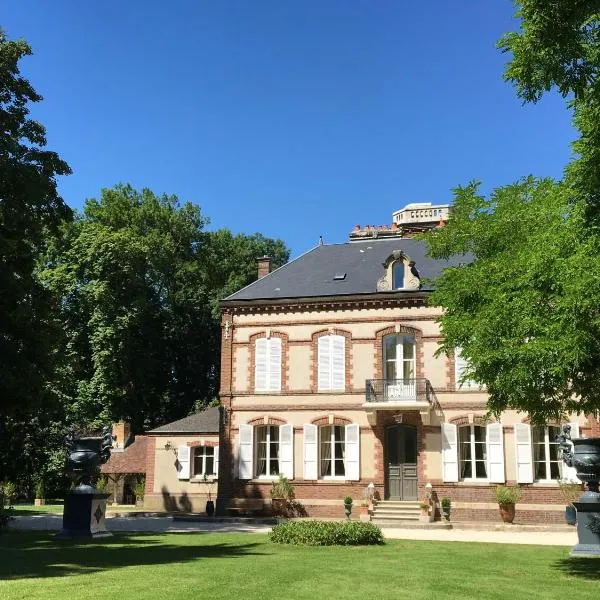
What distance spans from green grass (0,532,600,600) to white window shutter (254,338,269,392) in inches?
390

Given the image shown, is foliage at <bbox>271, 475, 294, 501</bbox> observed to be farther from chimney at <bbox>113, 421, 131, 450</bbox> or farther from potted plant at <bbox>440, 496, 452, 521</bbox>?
chimney at <bbox>113, 421, 131, 450</bbox>

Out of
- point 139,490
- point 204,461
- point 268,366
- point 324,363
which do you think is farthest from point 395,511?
point 139,490

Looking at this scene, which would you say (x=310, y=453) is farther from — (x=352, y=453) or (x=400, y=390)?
(x=400, y=390)

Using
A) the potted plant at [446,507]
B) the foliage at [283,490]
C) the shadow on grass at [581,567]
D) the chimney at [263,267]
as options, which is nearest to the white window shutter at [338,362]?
the foliage at [283,490]

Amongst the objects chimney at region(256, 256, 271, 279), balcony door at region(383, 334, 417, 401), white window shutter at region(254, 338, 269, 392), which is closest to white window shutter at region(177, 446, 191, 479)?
white window shutter at region(254, 338, 269, 392)

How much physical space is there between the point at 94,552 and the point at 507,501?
13.2 m

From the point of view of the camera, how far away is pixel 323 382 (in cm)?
2386

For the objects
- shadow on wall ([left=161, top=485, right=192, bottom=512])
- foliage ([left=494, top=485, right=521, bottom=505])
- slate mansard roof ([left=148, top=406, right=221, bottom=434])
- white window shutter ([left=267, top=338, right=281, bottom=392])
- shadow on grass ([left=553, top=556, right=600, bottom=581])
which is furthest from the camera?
slate mansard roof ([left=148, top=406, right=221, bottom=434])

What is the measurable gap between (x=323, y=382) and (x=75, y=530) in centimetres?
1050

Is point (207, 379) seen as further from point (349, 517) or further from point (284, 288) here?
point (349, 517)

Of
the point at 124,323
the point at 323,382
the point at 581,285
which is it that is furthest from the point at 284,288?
the point at 581,285

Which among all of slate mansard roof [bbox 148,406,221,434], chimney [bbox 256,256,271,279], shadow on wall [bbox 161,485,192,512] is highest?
chimney [bbox 256,256,271,279]

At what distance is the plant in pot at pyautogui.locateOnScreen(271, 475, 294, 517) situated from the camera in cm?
2308

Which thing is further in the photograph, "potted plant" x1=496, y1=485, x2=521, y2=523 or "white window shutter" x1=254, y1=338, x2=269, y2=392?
"white window shutter" x1=254, y1=338, x2=269, y2=392
